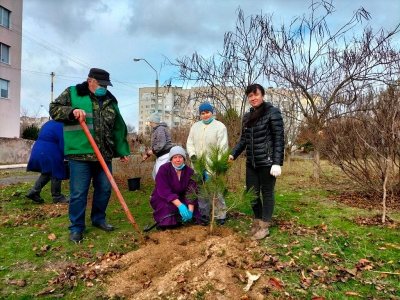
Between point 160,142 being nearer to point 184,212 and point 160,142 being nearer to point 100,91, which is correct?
point 100,91

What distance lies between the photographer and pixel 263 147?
406 centimetres

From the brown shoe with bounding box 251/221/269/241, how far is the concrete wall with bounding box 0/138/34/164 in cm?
1865

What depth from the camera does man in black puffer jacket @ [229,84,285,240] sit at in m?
4.02

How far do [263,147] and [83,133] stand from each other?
1914mm

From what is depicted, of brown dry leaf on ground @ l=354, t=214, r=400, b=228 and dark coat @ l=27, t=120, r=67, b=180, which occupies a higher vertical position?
dark coat @ l=27, t=120, r=67, b=180

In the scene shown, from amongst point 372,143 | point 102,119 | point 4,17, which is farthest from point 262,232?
point 4,17

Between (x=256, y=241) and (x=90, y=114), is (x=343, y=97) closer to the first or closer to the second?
(x=256, y=241)

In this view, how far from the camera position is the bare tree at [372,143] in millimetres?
5539

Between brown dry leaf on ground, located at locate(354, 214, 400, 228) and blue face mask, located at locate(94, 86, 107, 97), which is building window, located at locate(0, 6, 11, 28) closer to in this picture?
blue face mask, located at locate(94, 86, 107, 97)

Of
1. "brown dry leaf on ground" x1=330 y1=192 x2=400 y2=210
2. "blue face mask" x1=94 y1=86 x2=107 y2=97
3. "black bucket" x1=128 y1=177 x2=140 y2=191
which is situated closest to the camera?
"blue face mask" x1=94 y1=86 x2=107 y2=97

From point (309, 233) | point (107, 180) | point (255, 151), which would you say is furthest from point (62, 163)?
point (309, 233)

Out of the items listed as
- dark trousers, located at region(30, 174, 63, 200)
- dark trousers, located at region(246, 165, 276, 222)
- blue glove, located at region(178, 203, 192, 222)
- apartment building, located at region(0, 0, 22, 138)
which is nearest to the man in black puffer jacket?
dark trousers, located at region(246, 165, 276, 222)

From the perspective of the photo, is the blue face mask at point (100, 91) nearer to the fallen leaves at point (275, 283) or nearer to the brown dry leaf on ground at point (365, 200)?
the fallen leaves at point (275, 283)

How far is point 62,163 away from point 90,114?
2240mm
